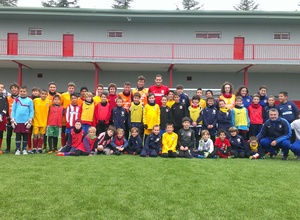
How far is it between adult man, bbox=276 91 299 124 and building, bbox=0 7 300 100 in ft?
37.2

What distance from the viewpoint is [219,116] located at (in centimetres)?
800

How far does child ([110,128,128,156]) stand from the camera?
745cm

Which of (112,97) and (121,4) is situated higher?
(121,4)

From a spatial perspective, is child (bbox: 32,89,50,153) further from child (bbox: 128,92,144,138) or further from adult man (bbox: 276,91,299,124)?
adult man (bbox: 276,91,299,124)

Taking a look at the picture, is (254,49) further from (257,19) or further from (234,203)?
(234,203)

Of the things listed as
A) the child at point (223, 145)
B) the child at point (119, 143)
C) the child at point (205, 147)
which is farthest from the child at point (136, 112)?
the child at point (223, 145)

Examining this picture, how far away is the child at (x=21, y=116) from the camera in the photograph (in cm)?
719

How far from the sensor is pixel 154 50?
19547 mm

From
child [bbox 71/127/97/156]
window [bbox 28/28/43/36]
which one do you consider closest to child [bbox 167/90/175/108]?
child [bbox 71/127/97/156]

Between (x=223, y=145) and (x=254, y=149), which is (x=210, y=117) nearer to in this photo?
(x=223, y=145)

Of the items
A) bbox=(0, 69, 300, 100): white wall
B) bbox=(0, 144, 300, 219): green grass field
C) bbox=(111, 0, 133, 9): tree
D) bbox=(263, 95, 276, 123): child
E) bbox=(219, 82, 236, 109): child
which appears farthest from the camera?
bbox=(111, 0, 133, 9): tree

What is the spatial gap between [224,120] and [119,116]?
2.86 metres

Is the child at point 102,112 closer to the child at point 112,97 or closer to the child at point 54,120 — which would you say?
the child at point 112,97

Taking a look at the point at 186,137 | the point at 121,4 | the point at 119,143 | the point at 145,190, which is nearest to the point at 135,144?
the point at 119,143
